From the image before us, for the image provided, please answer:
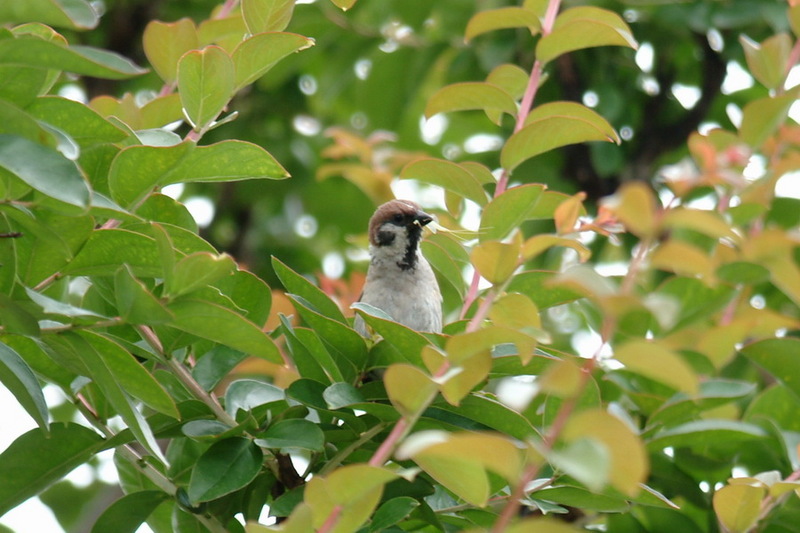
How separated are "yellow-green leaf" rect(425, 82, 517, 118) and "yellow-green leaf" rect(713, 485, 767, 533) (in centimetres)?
69

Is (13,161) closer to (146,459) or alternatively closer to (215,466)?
(215,466)

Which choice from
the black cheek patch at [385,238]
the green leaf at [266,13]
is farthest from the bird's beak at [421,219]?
the green leaf at [266,13]

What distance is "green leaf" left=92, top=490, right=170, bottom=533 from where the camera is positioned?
1492 millimetres

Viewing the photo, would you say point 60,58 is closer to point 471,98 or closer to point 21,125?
point 21,125

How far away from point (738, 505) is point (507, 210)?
0.51 metres

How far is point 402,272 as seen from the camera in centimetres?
277

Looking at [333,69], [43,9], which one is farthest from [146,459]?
[333,69]

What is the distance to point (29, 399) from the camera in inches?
50.4

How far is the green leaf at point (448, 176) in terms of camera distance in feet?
5.25

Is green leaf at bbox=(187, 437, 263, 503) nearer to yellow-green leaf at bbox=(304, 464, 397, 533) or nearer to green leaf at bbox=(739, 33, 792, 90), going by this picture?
yellow-green leaf at bbox=(304, 464, 397, 533)

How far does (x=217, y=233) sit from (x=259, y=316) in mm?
3088

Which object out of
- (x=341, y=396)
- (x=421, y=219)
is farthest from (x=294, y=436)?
(x=421, y=219)

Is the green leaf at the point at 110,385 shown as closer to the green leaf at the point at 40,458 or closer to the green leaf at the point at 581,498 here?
the green leaf at the point at 40,458

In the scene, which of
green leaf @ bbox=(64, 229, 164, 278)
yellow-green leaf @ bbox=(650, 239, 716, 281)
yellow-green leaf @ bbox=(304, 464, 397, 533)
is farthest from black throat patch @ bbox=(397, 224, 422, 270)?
yellow-green leaf @ bbox=(650, 239, 716, 281)
